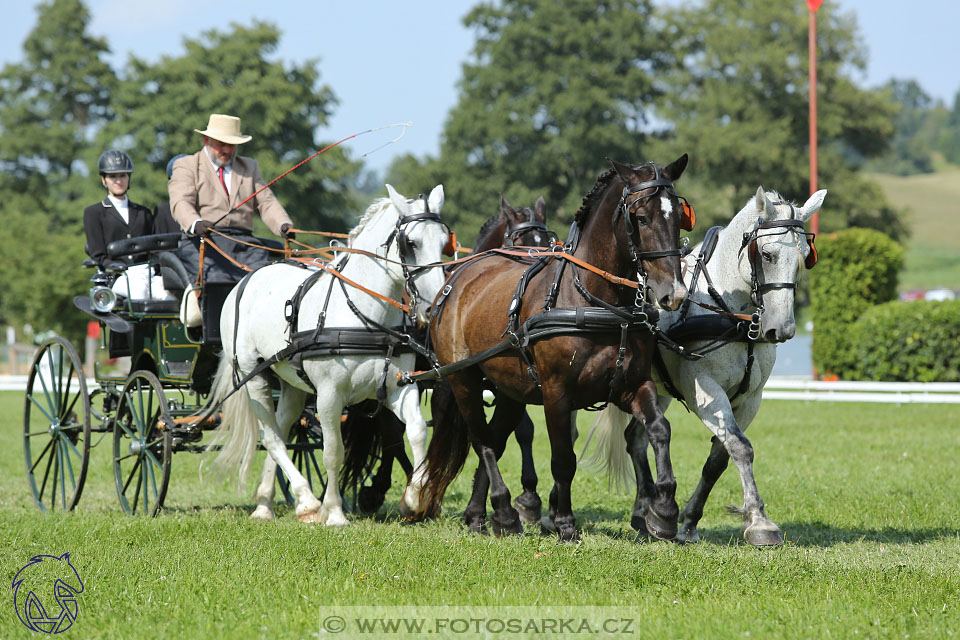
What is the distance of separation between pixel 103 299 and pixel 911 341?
16.1 metres

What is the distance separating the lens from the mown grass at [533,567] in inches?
185

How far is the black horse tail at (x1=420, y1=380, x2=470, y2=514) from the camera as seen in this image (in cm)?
745

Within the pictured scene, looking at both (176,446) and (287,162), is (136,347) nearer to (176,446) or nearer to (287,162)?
(176,446)

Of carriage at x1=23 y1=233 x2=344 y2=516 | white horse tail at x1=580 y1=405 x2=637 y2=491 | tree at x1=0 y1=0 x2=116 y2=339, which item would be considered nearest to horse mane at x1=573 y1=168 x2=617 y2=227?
white horse tail at x1=580 y1=405 x2=637 y2=491

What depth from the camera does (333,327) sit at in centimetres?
749

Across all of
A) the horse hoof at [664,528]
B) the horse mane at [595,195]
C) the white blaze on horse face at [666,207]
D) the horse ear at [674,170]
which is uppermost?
the horse ear at [674,170]

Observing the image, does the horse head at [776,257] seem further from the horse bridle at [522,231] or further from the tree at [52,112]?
the tree at [52,112]

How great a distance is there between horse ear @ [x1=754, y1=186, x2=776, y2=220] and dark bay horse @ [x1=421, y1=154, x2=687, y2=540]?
628mm

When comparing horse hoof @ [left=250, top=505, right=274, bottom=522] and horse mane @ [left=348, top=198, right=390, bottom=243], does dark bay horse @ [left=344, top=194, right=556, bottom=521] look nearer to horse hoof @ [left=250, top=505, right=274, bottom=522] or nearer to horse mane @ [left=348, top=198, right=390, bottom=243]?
horse hoof @ [left=250, top=505, right=274, bottom=522]

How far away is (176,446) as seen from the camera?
8289 mm

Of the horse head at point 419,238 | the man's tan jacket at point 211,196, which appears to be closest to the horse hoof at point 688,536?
the horse head at point 419,238

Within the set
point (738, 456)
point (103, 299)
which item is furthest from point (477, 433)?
point (103, 299)

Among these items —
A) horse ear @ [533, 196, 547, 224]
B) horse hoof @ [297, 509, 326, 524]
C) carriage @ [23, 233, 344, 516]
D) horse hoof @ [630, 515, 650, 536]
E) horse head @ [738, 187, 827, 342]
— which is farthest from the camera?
horse ear @ [533, 196, 547, 224]

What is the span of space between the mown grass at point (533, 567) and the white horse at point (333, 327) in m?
0.48
